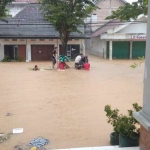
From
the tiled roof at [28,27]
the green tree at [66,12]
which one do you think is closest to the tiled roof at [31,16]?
the tiled roof at [28,27]

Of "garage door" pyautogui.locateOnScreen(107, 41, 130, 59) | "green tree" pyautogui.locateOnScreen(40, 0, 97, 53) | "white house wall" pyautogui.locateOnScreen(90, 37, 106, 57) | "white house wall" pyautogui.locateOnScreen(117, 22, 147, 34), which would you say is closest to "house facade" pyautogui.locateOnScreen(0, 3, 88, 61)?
"green tree" pyautogui.locateOnScreen(40, 0, 97, 53)

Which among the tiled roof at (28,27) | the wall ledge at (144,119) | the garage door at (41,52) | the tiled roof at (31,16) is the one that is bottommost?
the wall ledge at (144,119)

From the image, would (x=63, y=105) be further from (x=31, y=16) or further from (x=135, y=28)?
(x=135, y=28)

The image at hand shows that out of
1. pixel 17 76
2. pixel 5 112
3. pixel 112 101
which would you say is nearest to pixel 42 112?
pixel 5 112

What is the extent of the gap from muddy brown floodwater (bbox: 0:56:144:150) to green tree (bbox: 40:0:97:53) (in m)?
7.21

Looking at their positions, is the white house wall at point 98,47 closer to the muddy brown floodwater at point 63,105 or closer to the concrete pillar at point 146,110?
the muddy brown floodwater at point 63,105

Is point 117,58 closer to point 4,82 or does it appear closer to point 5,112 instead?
point 4,82

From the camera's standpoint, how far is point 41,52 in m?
27.7

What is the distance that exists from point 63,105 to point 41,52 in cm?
1880

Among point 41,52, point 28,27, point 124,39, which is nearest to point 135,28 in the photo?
point 124,39

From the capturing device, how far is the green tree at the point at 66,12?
21.7 metres

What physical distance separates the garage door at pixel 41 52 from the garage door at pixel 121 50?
746 cm

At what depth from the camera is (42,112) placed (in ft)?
28.2

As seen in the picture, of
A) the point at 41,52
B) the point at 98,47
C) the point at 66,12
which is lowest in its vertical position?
the point at 41,52
